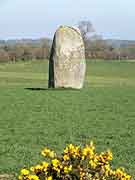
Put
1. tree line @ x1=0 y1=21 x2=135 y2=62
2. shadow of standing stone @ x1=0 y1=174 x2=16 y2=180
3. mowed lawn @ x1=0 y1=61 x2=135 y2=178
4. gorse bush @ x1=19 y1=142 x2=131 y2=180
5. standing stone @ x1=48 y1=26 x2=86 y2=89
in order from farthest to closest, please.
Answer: tree line @ x1=0 y1=21 x2=135 y2=62
standing stone @ x1=48 y1=26 x2=86 y2=89
mowed lawn @ x1=0 y1=61 x2=135 y2=178
shadow of standing stone @ x1=0 y1=174 x2=16 y2=180
gorse bush @ x1=19 y1=142 x2=131 y2=180

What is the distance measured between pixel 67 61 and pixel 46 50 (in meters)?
48.6

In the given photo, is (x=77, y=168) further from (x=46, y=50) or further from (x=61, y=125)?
(x=46, y=50)

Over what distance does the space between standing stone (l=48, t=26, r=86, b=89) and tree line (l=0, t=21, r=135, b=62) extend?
134ft

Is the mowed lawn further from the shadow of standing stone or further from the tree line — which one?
the tree line

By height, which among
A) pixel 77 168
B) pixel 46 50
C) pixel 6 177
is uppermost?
pixel 77 168

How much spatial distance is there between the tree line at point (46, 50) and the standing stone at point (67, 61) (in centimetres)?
4071

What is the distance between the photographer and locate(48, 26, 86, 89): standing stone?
76.2 ft

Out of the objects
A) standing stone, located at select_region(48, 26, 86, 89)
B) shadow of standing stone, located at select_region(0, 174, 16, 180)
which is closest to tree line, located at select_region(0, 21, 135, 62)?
standing stone, located at select_region(48, 26, 86, 89)

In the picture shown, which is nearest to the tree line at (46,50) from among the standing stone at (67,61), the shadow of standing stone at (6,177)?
the standing stone at (67,61)

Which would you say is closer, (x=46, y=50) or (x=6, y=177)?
(x=6, y=177)

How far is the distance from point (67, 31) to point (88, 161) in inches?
789

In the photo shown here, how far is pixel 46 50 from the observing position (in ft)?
235

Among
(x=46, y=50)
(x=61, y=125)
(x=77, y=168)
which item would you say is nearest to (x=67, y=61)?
(x=61, y=125)

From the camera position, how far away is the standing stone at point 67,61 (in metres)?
23.2
